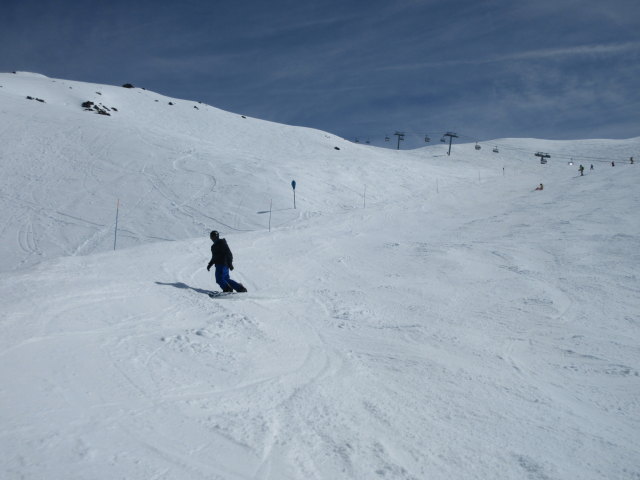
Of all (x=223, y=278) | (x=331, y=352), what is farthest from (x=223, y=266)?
(x=331, y=352)

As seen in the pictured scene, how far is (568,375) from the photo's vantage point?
229 inches

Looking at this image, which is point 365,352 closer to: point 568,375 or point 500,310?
point 568,375

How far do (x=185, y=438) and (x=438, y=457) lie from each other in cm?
224

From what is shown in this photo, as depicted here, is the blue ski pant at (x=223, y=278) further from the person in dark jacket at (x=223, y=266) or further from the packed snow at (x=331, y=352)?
the packed snow at (x=331, y=352)

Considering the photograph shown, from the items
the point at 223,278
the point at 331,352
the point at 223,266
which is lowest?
the point at 331,352

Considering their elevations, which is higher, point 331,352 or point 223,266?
point 223,266

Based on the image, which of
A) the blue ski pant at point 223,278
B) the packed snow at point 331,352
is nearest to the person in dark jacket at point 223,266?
the blue ski pant at point 223,278

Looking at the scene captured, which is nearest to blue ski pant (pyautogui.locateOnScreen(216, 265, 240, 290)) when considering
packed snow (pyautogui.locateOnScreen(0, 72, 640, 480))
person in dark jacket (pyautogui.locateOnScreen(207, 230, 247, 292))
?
person in dark jacket (pyautogui.locateOnScreen(207, 230, 247, 292))

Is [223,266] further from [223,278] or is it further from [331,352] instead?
[331,352]

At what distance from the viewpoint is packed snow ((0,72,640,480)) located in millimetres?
3920

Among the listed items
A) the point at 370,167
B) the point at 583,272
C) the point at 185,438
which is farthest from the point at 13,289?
the point at 370,167

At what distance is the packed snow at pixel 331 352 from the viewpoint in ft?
12.9

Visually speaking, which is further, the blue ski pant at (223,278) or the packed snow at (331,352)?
the blue ski pant at (223,278)

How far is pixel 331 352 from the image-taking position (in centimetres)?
644
